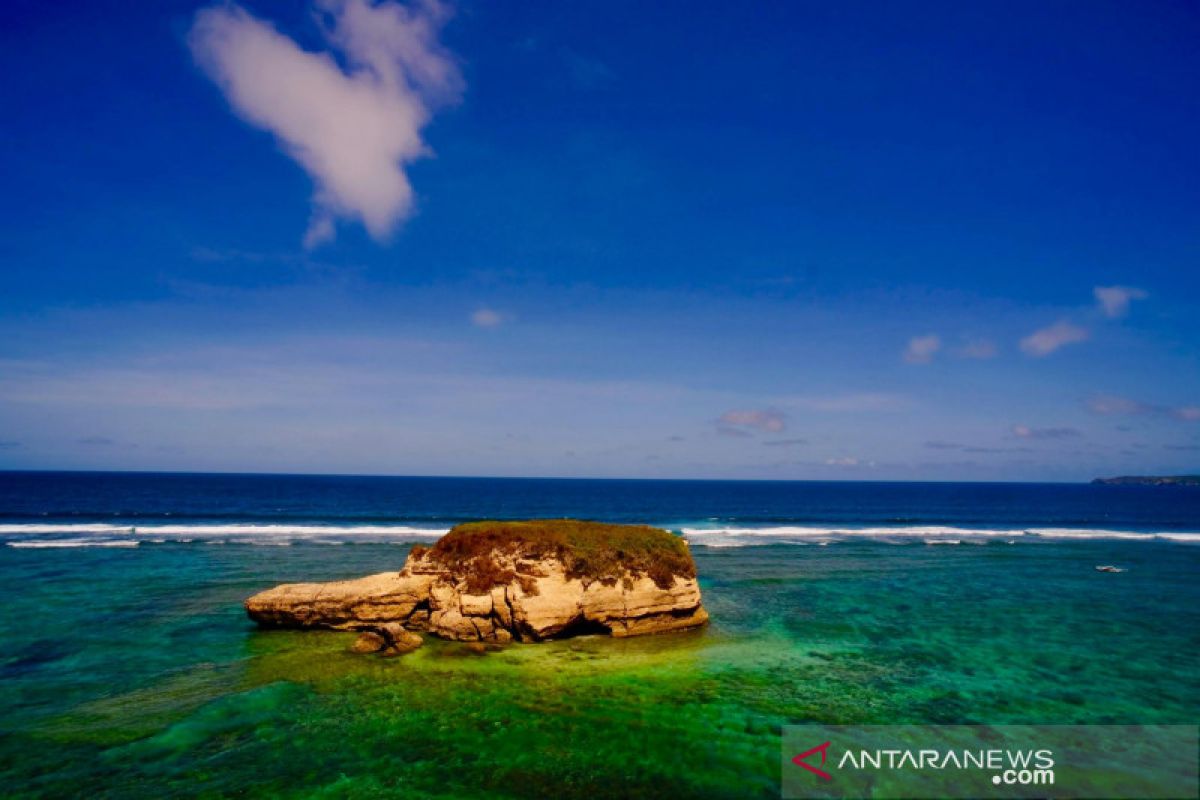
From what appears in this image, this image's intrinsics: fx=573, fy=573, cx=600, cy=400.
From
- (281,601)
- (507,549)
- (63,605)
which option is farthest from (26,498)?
(507,549)

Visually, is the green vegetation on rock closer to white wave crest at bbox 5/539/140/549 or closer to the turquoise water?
the turquoise water

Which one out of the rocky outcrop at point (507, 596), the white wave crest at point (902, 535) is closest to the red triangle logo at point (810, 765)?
the rocky outcrop at point (507, 596)

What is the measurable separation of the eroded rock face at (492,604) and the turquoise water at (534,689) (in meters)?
0.84

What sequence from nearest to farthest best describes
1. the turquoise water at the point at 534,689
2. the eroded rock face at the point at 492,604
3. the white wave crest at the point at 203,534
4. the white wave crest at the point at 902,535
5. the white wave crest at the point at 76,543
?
the turquoise water at the point at 534,689 → the eroded rock face at the point at 492,604 → the white wave crest at the point at 76,543 → the white wave crest at the point at 203,534 → the white wave crest at the point at 902,535

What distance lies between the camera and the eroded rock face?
20781 millimetres

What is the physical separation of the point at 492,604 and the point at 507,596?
0.61m

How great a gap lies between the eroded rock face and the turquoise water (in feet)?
2.77

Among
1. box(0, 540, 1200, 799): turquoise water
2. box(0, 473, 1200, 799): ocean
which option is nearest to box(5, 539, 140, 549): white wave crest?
box(0, 473, 1200, 799): ocean

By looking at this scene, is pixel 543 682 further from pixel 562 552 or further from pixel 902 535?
pixel 902 535

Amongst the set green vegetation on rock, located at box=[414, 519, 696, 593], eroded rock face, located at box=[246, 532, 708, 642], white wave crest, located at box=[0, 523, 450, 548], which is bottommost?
white wave crest, located at box=[0, 523, 450, 548]

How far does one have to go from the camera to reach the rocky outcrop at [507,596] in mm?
20844

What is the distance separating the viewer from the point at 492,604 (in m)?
21.0

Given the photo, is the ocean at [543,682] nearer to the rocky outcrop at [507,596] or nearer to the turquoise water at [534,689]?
the turquoise water at [534,689]

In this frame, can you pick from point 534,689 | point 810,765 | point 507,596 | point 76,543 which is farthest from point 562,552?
point 76,543
